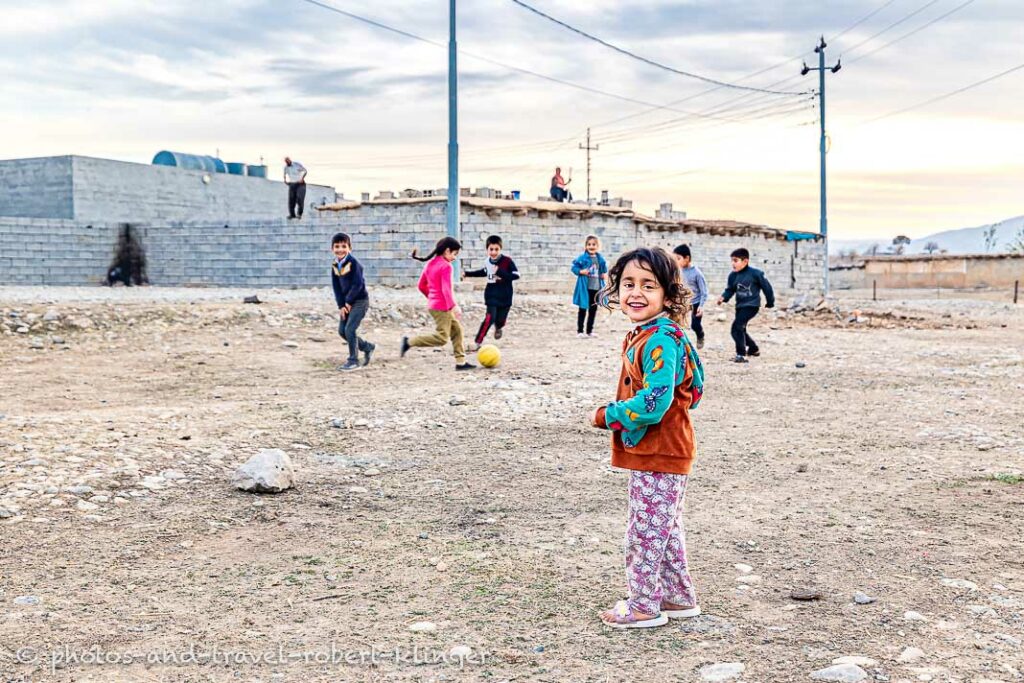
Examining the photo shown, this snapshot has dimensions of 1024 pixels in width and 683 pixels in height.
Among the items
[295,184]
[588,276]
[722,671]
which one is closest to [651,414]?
[722,671]

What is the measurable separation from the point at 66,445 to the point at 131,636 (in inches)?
121

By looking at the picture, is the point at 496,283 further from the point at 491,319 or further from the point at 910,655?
the point at 910,655

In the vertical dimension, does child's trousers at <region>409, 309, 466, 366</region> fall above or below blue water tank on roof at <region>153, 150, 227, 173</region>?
below

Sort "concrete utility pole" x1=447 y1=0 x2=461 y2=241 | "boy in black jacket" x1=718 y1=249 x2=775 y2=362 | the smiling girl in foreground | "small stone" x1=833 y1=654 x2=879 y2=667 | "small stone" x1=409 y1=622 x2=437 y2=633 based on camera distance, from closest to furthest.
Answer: "small stone" x1=833 y1=654 x2=879 y2=667 → the smiling girl in foreground → "small stone" x1=409 y1=622 x2=437 y2=633 → "boy in black jacket" x1=718 y1=249 x2=775 y2=362 → "concrete utility pole" x1=447 y1=0 x2=461 y2=241

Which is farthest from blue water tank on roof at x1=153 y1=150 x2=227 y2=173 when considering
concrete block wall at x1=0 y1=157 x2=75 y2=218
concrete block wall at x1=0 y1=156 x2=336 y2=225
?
concrete block wall at x1=0 y1=157 x2=75 y2=218

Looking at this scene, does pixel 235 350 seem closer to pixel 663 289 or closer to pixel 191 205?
pixel 663 289

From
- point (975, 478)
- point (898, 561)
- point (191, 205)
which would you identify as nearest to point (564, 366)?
point (975, 478)

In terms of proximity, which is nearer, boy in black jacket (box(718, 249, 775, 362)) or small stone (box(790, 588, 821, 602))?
small stone (box(790, 588, 821, 602))

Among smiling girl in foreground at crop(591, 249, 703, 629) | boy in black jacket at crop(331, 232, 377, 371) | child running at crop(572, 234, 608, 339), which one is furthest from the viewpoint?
child running at crop(572, 234, 608, 339)

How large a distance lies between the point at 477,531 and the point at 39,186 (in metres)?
30.8

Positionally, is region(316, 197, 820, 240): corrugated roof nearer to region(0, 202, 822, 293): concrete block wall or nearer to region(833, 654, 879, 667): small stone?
region(0, 202, 822, 293): concrete block wall

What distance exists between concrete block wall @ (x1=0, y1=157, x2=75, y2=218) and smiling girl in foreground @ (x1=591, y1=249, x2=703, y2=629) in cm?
3087

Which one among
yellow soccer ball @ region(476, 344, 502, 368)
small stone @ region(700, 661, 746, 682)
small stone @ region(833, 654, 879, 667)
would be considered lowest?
small stone @ region(700, 661, 746, 682)

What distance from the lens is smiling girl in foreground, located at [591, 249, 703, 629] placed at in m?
3.29
